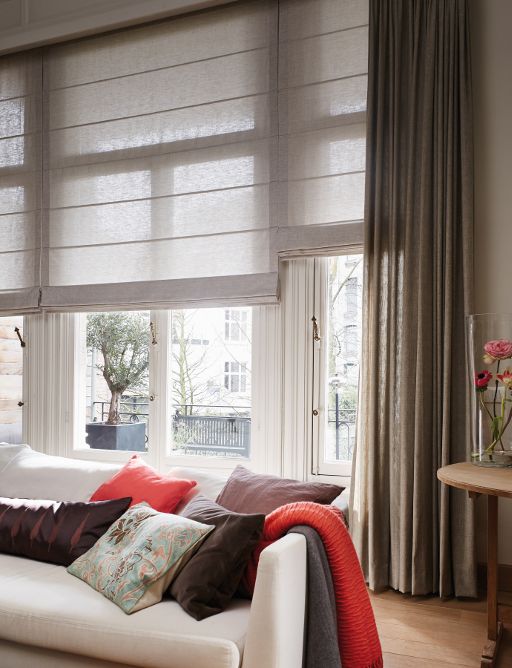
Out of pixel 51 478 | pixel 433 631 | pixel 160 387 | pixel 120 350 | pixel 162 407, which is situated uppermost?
pixel 120 350

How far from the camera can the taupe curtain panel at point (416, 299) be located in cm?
312

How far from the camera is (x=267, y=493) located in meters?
2.45

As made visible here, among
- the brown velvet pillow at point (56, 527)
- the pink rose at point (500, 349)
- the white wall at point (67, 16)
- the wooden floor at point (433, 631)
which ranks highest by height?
the white wall at point (67, 16)

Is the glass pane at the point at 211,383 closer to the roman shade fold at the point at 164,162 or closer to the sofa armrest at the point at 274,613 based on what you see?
the roman shade fold at the point at 164,162

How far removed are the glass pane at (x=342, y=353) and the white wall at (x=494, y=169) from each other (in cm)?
63

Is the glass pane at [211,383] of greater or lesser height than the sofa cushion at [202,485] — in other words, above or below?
above

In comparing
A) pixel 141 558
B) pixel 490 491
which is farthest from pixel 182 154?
pixel 490 491

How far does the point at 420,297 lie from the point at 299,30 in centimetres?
158

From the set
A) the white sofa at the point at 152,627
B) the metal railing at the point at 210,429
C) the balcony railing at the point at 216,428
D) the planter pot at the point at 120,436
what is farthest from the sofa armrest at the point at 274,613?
the planter pot at the point at 120,436

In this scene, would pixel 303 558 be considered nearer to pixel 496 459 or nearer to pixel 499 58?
pixel 496 459

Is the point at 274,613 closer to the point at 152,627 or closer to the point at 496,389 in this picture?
the point at 152,627

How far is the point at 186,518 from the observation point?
7.83 ft

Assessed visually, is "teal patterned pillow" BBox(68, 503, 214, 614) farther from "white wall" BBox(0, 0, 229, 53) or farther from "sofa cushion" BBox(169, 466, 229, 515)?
"white wall" BBox(0, 0, 229, 53)

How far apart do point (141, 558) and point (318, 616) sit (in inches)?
23.3
